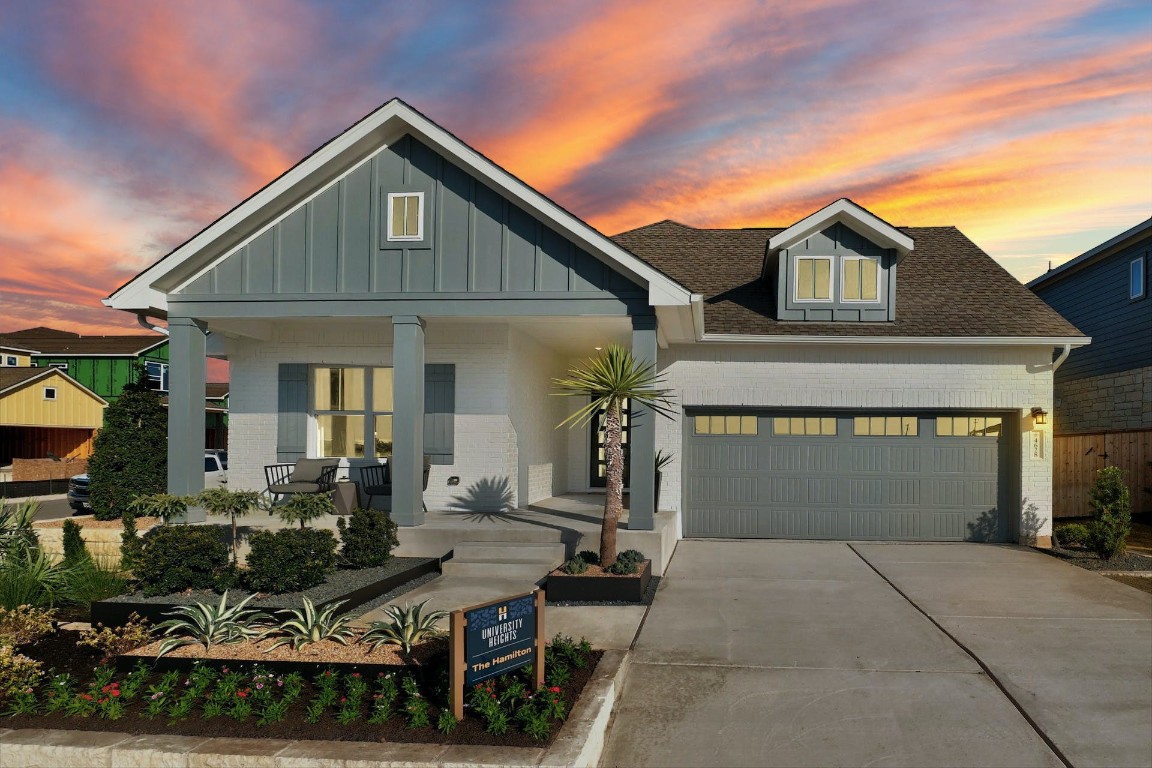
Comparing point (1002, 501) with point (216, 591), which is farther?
point (1002, 501)

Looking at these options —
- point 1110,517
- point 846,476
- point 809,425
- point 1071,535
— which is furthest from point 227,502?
point 1071,535

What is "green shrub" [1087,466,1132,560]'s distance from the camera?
12.0 meters

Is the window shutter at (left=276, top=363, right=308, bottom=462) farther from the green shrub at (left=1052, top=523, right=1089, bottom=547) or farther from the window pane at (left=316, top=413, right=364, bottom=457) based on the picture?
the green shrub at (left=1052, top=523, right=1089, bottom=547)

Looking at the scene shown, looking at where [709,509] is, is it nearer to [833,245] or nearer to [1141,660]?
[833,245]

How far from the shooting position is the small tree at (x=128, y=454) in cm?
1271

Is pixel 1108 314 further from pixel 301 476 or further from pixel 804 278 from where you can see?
pixel 301 476

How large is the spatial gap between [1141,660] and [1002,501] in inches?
289

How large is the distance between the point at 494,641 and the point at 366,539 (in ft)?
16.5

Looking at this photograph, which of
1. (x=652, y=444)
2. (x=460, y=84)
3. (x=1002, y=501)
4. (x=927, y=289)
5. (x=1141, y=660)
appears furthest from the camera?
(x=927, y=289)

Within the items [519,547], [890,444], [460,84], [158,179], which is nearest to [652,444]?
[519,547]

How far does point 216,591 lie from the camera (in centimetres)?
847

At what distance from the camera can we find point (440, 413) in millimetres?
13531

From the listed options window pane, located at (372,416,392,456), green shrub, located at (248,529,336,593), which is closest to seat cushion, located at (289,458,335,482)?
window pane, located at (372,416,392,456)

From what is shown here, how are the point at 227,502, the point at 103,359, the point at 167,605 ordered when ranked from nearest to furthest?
the point at 167,605
the point at 227,502
the point at 103,359
